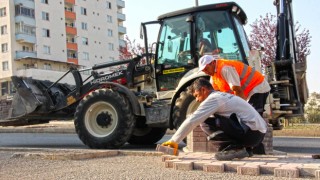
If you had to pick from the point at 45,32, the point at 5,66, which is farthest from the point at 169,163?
the point at 45,32

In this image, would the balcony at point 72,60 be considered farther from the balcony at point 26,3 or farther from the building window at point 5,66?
the building window at point 5,66

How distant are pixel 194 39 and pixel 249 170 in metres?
5.16

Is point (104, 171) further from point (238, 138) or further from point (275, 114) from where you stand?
point (275, 114)

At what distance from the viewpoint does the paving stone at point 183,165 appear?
586cm

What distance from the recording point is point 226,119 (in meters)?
5.92

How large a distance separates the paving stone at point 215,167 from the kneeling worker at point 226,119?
0.42 m

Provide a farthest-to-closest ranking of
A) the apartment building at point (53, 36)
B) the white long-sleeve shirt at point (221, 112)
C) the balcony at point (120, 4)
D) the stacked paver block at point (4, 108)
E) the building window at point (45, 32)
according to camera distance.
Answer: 1. the balcony at point (120, 4)
2. the building window at point (45, 32)
3. the apartment building at point (53, 36)
4. the stacked paver block at point (4, 108)
5. the white long-sleeve shirt at point (221, 112)

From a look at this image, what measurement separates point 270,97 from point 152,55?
305 centimetres

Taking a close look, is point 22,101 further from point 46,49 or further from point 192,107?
point 46,49

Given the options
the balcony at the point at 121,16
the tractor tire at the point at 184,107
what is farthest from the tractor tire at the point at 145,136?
the balcony at the point at 121,16

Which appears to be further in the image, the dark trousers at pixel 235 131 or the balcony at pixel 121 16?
the balcony at pixel 121 16

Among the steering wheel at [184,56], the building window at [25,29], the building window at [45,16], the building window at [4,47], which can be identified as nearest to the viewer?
the steering wheel at [184,56]

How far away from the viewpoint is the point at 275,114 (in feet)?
31.9

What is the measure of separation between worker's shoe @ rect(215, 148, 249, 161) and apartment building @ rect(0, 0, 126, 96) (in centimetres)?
4789
